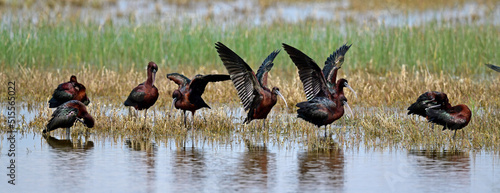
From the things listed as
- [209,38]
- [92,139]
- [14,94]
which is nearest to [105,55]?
[209,38]

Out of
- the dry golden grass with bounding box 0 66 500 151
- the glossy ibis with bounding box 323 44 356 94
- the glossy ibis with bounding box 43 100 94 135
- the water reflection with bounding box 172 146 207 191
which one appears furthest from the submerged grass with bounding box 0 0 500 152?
the water reflection with bounding box 172 146 207 191

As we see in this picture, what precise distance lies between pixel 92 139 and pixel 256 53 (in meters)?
8.00

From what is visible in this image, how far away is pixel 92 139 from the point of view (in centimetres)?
980

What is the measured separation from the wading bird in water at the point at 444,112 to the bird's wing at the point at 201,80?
8.51 feet

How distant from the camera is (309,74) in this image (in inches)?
422

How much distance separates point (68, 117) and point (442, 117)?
14.9ft

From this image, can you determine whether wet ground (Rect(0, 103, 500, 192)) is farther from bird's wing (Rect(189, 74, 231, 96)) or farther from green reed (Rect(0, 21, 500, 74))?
green reed (Rect(0, 21, 500, 74))

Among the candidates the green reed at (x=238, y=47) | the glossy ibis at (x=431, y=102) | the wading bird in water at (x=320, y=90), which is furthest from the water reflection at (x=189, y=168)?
the green reed at (x=238, y=47)

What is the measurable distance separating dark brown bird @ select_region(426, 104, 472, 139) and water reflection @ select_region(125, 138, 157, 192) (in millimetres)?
3456

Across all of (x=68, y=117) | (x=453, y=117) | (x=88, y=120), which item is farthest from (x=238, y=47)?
(x=453, y=117)

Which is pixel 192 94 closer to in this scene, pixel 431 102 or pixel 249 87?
pixel 249 87

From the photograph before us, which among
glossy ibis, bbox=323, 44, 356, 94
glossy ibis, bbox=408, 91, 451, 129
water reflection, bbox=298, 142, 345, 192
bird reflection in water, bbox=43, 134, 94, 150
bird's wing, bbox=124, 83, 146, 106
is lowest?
water reflection, bbox=298, 142, 345, 192

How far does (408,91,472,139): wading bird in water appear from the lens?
956 cm

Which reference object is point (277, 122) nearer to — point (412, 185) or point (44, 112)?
point (44, 112)
